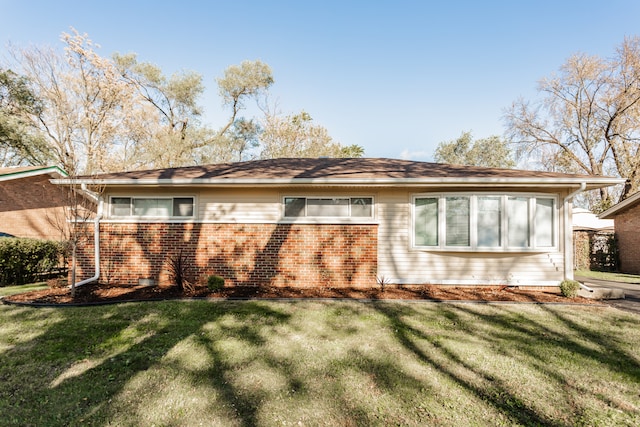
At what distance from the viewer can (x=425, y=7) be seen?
1159 cm

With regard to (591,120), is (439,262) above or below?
below

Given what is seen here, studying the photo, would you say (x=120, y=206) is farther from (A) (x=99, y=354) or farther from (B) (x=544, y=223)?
(B) (x=544, y=223)

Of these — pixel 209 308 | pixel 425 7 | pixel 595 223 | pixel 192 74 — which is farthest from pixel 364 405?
pixel 192 74

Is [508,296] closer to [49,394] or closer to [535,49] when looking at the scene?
[49,394]

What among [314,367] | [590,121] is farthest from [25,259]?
[590,121]

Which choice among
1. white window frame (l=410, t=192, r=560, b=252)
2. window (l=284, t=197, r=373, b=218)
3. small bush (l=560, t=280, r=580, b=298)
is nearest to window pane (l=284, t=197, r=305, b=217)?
window (l=284, t=197, r=373, b=218)

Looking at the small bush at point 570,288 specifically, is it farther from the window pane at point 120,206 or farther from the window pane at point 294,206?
the window pane at point 120,206

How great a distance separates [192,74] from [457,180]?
24216 mm

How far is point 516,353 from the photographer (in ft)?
12.4

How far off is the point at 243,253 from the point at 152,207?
103 inches

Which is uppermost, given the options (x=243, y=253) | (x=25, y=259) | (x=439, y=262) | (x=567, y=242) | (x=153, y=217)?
(x=153, y=217)

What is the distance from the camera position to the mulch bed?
593 centimetres

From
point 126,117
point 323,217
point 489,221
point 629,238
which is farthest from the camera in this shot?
point 126,117

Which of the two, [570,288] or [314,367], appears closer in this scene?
[314,367]
